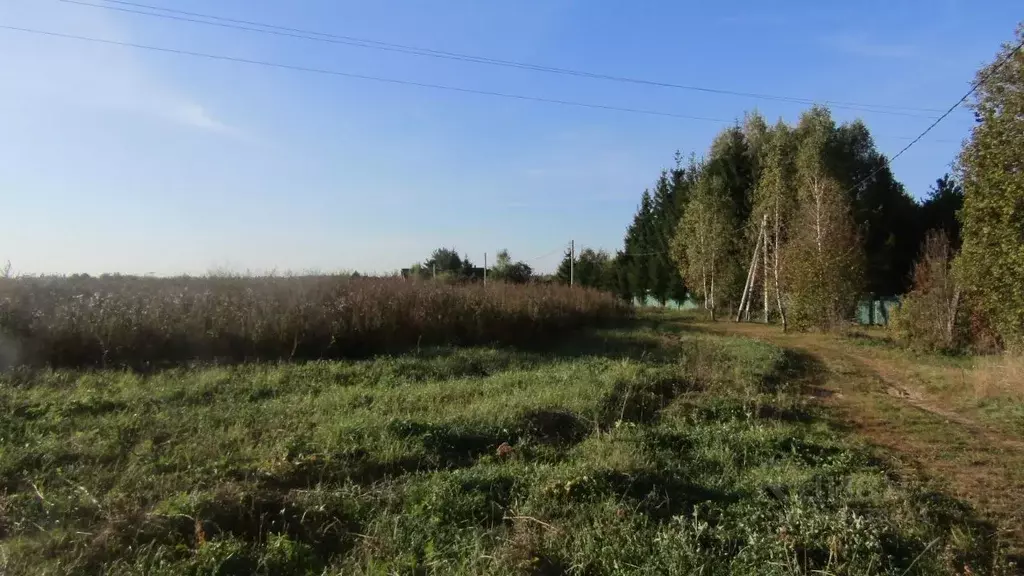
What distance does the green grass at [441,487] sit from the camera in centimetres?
376

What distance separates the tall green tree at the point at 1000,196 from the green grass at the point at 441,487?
6.37 meters

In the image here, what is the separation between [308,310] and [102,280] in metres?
4.47

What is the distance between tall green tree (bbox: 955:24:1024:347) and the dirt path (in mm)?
1626

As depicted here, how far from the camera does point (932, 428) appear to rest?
822 centimetres

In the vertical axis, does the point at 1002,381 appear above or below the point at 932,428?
above

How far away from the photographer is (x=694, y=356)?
1326cm

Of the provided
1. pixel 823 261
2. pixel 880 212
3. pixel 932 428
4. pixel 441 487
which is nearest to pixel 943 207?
pixel 880 212

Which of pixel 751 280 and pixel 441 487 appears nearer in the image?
pixel 441 487

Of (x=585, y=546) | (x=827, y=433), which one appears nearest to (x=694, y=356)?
(x=827, y=433)

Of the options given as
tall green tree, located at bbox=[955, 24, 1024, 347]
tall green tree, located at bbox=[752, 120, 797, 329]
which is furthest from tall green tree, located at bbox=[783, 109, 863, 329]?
tall green tree, located at bbox=[955, 24, 1024, 347]

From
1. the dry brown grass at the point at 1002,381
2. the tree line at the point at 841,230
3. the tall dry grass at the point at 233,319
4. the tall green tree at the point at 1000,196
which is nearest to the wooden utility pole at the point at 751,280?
the tree line at the point at 841,230

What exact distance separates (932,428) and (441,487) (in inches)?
272

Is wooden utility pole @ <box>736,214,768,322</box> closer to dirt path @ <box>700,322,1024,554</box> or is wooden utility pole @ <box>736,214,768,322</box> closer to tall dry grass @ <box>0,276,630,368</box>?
dirt path @ <box>700,322,1024,554</box>

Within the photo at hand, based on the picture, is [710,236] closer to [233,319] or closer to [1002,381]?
[1002,381]
